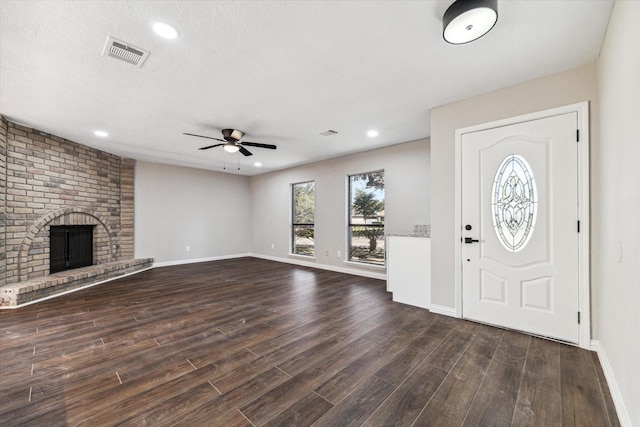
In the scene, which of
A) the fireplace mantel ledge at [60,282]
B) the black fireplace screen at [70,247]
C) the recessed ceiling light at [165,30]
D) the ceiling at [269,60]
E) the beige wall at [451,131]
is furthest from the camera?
the black fireplace screen at [70,247]

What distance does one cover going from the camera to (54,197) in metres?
4.62

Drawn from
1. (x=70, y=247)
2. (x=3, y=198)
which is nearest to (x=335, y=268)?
(x=70, y=247)

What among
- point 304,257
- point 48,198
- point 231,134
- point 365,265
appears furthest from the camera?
point 304,257

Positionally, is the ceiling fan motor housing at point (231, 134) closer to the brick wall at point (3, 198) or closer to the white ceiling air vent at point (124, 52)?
the white ceiling air vent at point (124, 52)

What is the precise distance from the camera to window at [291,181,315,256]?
6870 mm

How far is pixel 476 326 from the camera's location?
288 cm

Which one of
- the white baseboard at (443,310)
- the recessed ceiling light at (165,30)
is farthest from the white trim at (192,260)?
the white baseboard at (443,310)

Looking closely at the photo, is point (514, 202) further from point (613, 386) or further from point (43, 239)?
point (43, 239)

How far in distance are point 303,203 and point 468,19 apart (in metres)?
5.66

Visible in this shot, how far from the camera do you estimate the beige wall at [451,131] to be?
2666 millimetres

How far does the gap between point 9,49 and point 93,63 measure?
0.55 meters

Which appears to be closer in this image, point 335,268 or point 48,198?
point 48,198

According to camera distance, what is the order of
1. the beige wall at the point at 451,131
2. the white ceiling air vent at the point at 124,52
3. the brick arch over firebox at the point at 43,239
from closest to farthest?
the white ceiling air vent at the point at 124,52, the beige wall at the point at 451,131, the brick arch over firebox at the point at 43,239

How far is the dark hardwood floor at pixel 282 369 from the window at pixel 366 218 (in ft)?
6.99
